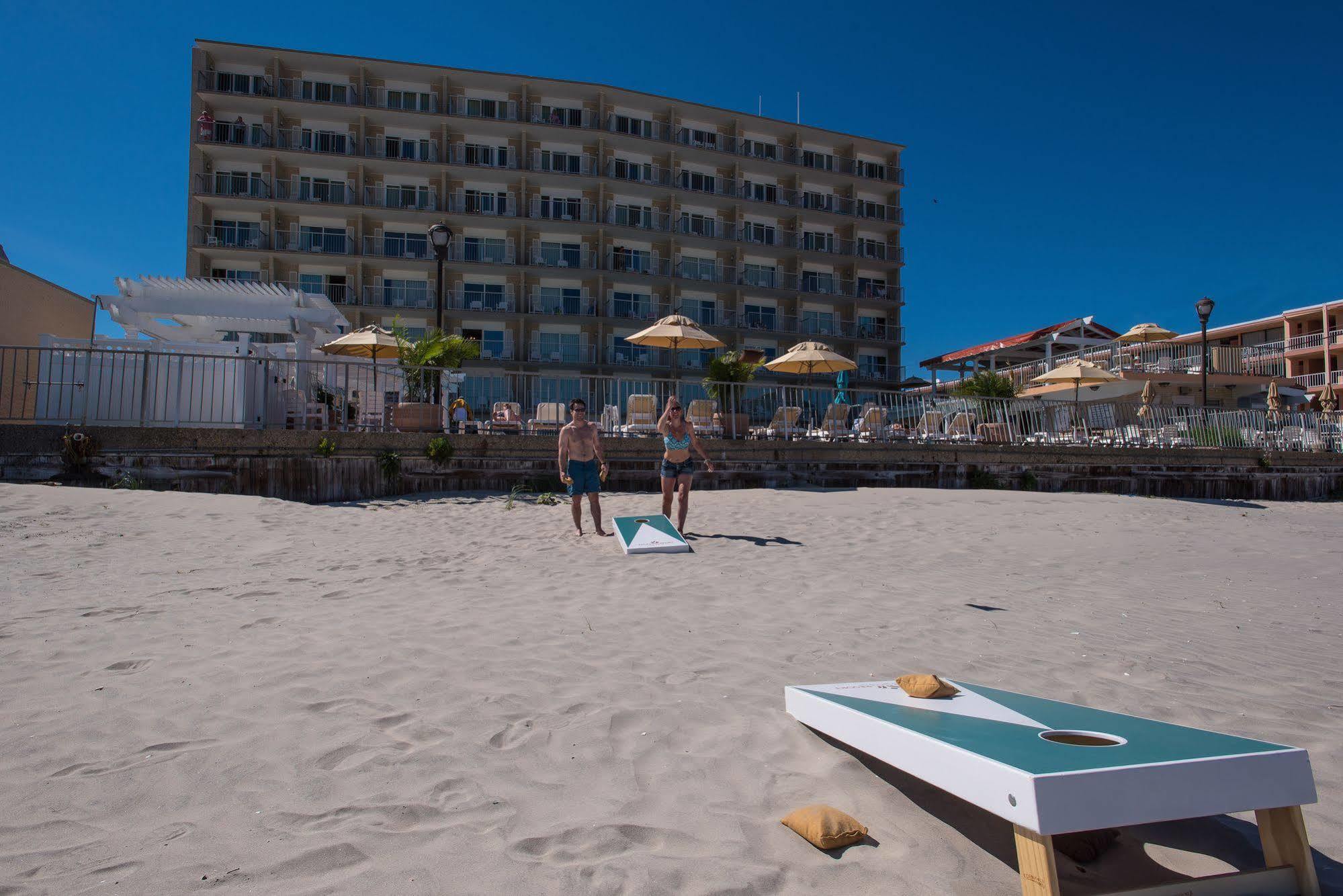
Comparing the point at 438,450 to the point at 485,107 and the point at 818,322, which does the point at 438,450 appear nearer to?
the point at 485,107

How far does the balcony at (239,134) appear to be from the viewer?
32094 mm

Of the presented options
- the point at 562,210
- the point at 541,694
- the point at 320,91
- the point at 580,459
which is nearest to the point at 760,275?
the point at 562,210

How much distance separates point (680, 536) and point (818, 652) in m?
3.54

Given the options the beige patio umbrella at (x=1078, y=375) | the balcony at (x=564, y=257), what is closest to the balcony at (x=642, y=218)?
the balcony at (x=564, y=257)

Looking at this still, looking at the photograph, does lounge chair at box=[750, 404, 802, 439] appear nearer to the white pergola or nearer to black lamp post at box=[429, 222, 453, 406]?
black lamp post at box=[429, 222, 453, 406]

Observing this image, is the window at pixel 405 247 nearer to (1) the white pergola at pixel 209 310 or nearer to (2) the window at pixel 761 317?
(2) the window at pixel 761 317

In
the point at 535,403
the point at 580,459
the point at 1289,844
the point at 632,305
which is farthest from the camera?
the point at 632,305

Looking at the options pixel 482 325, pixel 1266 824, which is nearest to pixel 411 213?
pixel 482 325

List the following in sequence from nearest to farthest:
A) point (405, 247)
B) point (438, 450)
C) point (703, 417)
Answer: point (438, 450), point (703, 417), point (405, 247)

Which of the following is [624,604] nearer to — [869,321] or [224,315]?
[224,315]

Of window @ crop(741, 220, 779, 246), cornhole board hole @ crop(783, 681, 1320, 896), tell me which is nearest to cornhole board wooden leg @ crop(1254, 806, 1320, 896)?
cornhole board hole @ crop(783, 681, 1320, 896)

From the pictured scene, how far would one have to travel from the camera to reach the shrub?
37.3ft

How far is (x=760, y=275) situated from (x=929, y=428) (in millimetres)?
25041

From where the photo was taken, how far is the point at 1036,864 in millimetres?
1859
